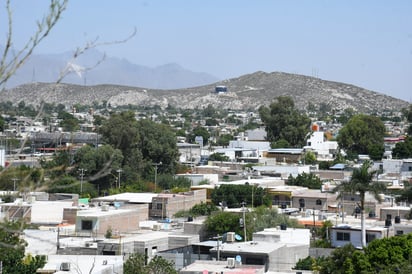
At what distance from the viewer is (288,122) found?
204ft

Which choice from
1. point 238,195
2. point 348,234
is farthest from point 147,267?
point 238,195

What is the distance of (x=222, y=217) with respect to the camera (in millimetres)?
23766

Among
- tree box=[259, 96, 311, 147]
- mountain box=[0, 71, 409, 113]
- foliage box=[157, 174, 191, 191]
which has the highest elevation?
mountain box=[0, 71, 409, 113]

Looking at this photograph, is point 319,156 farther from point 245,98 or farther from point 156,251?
point 245,98

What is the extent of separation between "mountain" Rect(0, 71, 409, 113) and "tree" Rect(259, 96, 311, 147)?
3094 inches

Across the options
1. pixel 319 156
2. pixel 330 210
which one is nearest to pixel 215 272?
pixel 330 210

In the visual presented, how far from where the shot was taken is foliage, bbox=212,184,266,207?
31.3 m

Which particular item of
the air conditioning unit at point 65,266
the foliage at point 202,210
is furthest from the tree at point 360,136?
the air conditioning unit at point 65,266

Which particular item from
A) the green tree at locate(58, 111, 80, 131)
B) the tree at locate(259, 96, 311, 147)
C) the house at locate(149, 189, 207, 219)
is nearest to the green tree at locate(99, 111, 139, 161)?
the green tree at locate(58, 111, 80, 131)

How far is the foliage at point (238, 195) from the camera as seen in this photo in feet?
103

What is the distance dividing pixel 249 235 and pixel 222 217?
3.78 ft

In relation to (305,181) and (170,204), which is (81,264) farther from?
(305,181)

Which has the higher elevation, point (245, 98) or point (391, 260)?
point (245, 98)

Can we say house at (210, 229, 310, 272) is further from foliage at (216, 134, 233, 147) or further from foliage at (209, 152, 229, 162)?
foliage at (216, 134, 233, 147)
